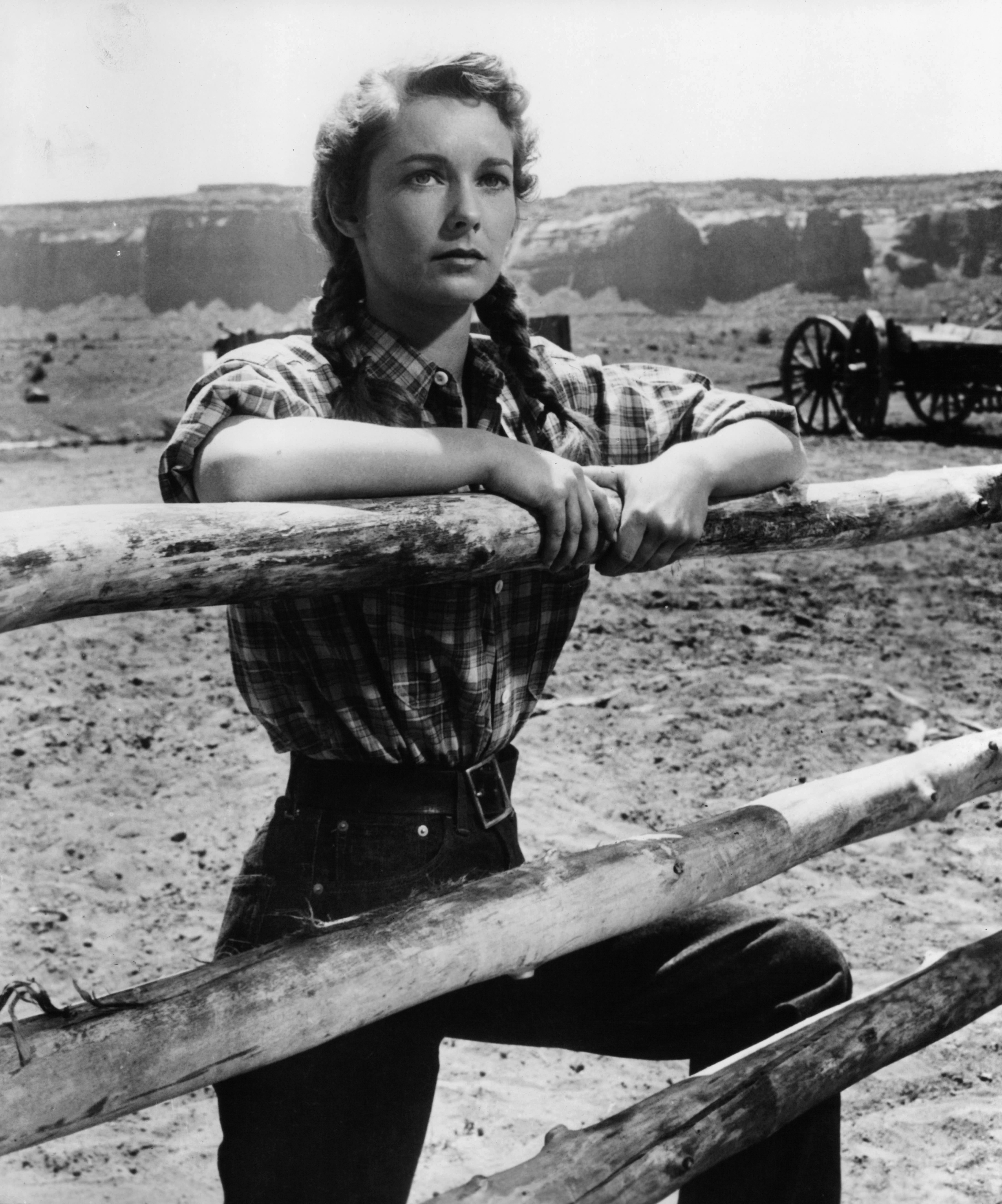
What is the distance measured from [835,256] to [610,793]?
97.4 feet

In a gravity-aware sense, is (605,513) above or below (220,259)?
below

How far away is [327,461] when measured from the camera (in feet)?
4.41

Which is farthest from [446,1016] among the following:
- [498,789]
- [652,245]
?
[652,245]

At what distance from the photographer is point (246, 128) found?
11383mm

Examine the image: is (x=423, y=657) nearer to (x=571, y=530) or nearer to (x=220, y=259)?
(x=571, y=530)

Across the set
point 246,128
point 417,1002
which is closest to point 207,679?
point 417,1002

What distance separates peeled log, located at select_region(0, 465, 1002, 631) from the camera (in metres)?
1.07

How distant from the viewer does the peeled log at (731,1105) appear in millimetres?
1407

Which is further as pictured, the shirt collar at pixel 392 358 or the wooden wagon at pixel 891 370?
the wooden wagon at pixel 891 370

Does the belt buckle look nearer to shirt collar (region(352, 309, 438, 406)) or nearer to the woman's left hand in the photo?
the woman's left hand

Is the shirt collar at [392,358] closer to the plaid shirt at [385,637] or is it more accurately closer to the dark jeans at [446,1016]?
the plaid shirt at [385,637]

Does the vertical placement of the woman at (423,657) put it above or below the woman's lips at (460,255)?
below

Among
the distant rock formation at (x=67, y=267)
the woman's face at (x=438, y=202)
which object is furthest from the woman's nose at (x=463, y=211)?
the distant rock formation at (x=67, y=267)

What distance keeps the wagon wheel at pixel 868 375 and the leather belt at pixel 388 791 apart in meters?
9.84
